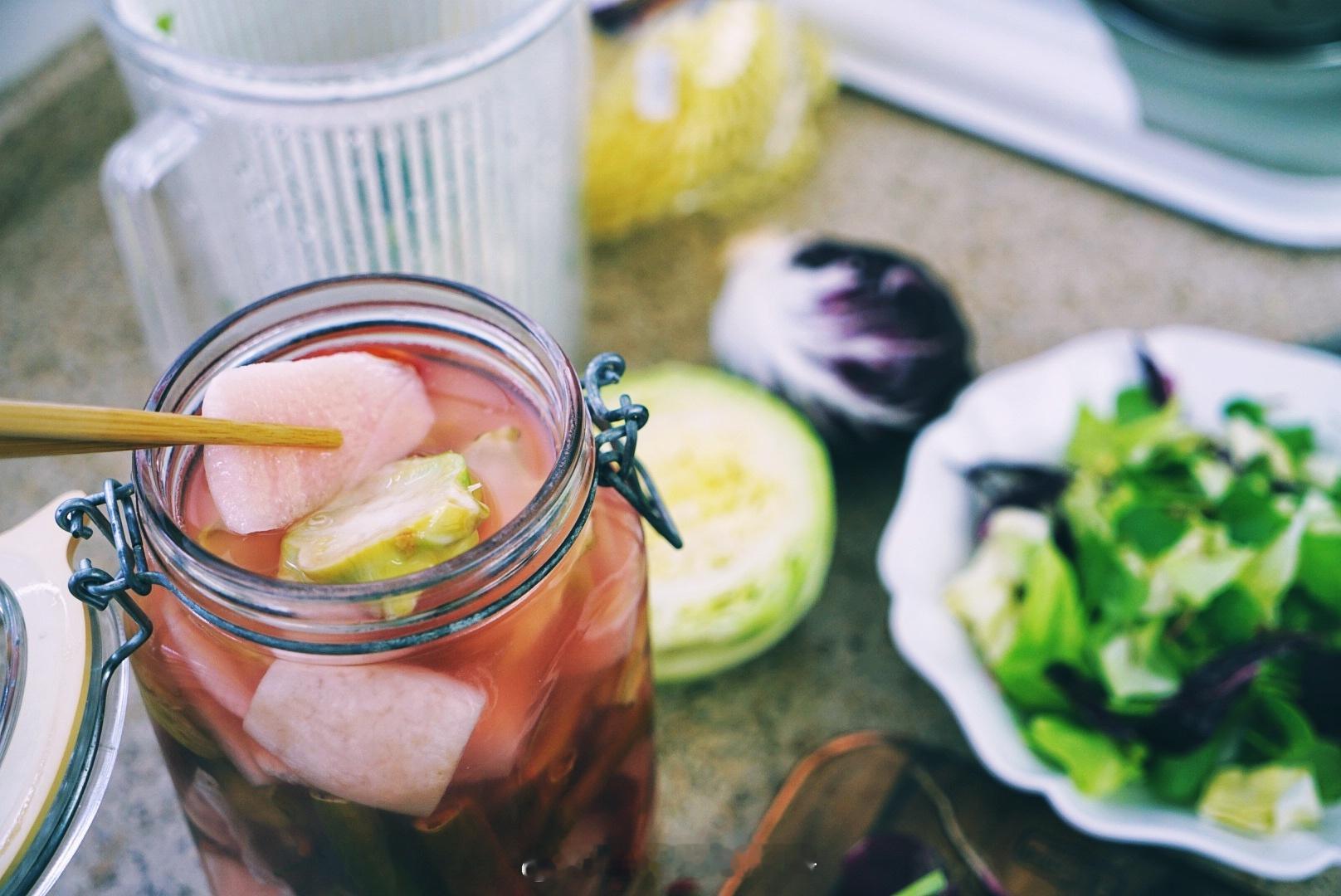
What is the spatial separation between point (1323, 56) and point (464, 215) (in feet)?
2.37

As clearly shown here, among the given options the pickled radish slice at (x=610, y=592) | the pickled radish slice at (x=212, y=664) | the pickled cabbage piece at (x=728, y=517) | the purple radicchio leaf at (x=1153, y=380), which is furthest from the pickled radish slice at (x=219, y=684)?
the purple radicchio leaf at (x=1153, y=380)

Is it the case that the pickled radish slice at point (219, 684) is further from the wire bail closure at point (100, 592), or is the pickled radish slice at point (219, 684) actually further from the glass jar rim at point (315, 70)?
the glass jar rim at point (315, 70)

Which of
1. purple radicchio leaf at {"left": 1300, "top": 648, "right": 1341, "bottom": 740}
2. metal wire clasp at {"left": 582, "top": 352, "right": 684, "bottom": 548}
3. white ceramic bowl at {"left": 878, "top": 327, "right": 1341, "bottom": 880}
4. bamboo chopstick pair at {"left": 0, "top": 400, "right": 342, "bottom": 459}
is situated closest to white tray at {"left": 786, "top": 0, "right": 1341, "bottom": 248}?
white ceramic bowl at {"left": 878, "top": 327, "right": 1341, "bottom": 880}

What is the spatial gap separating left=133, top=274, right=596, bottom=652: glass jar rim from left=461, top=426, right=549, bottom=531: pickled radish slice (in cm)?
2

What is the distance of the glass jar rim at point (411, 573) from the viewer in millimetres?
329

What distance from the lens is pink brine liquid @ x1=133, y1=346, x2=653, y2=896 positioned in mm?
364

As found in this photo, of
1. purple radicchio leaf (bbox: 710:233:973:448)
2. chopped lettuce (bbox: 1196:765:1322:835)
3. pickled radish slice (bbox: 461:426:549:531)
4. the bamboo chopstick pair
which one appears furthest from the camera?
purple radicchio leaf (bbox: 710:233:973:448)

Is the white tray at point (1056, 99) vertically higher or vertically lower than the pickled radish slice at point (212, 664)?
lower

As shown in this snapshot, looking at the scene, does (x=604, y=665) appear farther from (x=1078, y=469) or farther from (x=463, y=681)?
(x=1078, y=469)

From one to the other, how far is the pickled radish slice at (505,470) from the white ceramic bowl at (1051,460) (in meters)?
0.31

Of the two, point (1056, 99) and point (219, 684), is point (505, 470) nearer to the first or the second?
point (219, 684)

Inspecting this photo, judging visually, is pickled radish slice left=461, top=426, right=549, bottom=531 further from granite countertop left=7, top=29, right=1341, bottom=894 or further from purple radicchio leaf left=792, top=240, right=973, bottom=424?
purple radicchio leaf left=792, top=240, right=973, bottom=424

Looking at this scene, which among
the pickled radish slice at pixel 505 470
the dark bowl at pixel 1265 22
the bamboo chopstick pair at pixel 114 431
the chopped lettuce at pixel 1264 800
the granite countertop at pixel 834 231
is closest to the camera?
the bamboo chopstick pair at pixel 114 431

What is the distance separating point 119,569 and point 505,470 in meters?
0.13
